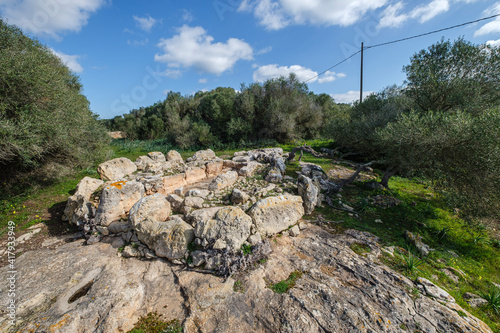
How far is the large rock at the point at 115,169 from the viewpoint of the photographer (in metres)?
9.91

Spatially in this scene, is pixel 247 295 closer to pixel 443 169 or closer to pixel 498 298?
pixel 498 298

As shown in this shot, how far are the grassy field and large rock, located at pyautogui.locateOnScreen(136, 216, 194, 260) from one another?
14.4ft

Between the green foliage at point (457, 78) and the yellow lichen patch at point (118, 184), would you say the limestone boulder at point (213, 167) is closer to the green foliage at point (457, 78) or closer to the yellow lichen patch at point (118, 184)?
the yellow lichen patch at point (118, 184)

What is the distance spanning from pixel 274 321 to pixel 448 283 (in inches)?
177

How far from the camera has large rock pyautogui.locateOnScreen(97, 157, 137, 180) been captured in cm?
991

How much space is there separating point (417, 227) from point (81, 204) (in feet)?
40.0

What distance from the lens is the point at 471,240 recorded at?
20.4 feet

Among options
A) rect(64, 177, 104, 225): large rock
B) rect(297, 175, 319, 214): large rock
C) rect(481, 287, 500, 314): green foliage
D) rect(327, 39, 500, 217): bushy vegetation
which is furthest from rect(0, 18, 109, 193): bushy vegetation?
rect(327, 39, 500, 217): bushy vegetation

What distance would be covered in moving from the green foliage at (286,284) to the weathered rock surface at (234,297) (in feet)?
0.28

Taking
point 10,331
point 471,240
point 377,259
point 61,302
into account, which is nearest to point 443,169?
point 471,240

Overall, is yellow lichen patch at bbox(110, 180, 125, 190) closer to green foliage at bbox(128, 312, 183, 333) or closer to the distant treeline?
green foliage at bbox(128, 312, 183, 333)

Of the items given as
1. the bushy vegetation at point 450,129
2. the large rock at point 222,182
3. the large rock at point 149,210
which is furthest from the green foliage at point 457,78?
the large rock at point 149,210

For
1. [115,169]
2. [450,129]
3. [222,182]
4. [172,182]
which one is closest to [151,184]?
[172,182]

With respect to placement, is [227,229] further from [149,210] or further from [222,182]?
[222,182]
